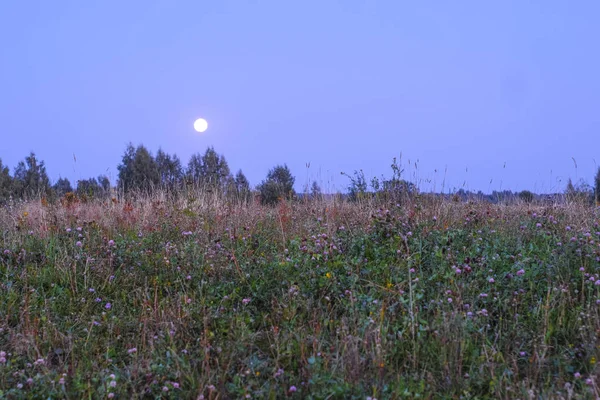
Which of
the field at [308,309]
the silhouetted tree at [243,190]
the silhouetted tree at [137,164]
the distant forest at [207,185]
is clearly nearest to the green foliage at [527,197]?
the distant forest at [207,185]

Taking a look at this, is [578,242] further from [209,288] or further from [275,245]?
[209,288]

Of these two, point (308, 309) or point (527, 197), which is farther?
point (527, 197)

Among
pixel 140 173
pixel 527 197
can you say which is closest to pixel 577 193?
pixel 527 197

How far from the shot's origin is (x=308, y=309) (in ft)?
14.5

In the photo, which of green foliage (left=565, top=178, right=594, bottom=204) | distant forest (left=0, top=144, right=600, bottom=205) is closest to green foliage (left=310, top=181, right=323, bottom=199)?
distant forest (left=0, top=144, right=600, bottom=205)

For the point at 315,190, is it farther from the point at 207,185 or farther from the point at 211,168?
Answer: the point at 211,168

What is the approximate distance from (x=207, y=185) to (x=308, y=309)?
→ 20.7 ft

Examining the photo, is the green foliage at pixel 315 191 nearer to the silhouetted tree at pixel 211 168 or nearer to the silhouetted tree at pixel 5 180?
the silhouetted tree at pixel 211 168

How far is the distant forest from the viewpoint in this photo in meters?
8.68

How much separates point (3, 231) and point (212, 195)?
337 centimetres


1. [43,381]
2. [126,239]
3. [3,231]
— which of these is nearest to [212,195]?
[126,239]

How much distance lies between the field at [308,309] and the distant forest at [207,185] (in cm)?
183

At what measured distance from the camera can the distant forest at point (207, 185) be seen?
8.68 meters

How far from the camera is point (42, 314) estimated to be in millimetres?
4684
